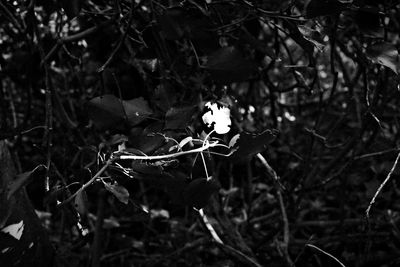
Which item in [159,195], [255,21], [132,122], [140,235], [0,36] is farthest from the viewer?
[159,195]

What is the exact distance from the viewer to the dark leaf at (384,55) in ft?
3.22

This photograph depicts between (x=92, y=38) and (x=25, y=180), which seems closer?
(x=25, y=180)

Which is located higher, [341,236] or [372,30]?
[372,30]

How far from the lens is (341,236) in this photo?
1.67 m

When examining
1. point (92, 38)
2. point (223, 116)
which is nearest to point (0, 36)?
point (92, 38)

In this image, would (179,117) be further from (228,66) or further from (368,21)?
(368,21)

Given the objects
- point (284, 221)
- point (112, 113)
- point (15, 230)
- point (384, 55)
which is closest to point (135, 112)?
point (112, 113)

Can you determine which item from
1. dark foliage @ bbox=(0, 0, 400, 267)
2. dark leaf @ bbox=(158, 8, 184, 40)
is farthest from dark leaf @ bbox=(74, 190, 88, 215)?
dark leaf @ bbox=(158, 8, 184, 40)

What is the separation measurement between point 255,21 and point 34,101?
1.41 meters

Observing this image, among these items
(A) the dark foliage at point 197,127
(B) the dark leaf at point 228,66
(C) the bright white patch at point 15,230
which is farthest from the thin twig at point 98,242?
(B) the dark leaf at point 228,66

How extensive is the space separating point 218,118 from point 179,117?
0.08m

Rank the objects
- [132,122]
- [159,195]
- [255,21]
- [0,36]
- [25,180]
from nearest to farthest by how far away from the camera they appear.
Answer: [25,180], [132,122], [255,21], [0,36], [159,195]

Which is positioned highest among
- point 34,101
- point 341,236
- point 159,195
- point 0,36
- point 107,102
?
point 107,102

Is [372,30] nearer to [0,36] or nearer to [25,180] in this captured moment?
[25,180]
